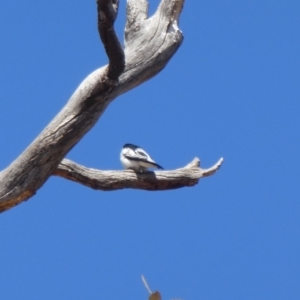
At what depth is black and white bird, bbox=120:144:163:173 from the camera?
19.8ft

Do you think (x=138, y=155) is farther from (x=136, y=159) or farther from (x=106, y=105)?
(x=106, y=105)

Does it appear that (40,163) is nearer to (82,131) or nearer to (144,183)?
(82,131)

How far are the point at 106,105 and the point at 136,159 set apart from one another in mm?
1477

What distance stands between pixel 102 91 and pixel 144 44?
0.72 meters

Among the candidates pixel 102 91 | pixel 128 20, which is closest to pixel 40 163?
pixel 102 91

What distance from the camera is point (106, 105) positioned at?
4816 millimetres

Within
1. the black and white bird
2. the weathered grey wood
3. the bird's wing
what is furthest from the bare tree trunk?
the bird's wing

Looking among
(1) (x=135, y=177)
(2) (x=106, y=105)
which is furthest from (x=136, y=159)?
(2) (x=106, y=105)

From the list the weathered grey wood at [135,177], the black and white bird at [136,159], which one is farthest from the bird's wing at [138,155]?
the weathered grey wood at [135,177]

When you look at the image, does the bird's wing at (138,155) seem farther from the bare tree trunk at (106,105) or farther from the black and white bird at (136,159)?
the bare tree trunk at (106,105)

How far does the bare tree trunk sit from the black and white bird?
23cm

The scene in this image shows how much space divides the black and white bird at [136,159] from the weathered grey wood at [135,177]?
12 centimetres

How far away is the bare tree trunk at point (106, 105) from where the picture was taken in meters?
4.65

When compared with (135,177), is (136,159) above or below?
above
